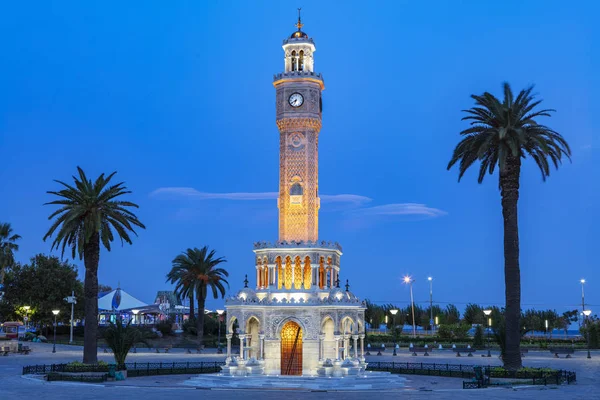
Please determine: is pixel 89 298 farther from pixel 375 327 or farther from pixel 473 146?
pixel 375 327

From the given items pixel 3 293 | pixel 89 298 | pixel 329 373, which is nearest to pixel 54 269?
pixel 3 293

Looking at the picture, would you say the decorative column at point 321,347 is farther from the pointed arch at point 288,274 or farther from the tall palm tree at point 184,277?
the tall palm tree at point 184,277

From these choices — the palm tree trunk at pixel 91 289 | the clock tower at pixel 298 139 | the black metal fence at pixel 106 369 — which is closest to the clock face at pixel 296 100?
the clock tower at pixel 298 139

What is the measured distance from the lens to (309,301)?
4450 centimetres

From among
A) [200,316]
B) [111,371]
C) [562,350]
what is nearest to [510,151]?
→ [111,371]

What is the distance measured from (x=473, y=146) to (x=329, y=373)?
52.5ft

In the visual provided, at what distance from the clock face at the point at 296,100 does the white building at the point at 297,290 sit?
2.6 inches

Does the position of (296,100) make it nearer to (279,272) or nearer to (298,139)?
(298,139)

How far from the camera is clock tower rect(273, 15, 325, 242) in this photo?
4672 centimetres

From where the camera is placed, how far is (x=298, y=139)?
157ft

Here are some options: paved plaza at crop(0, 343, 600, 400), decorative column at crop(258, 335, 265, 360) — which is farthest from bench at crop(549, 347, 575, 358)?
decorative column at crop(258, 335, 265, 360)

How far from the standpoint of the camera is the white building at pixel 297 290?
145 feet

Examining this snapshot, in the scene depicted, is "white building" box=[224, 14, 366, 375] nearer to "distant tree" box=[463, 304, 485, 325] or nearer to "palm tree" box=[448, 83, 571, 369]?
"palm tree" box=[448, 83, 571, 369]

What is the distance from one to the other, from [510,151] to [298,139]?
13620mm
